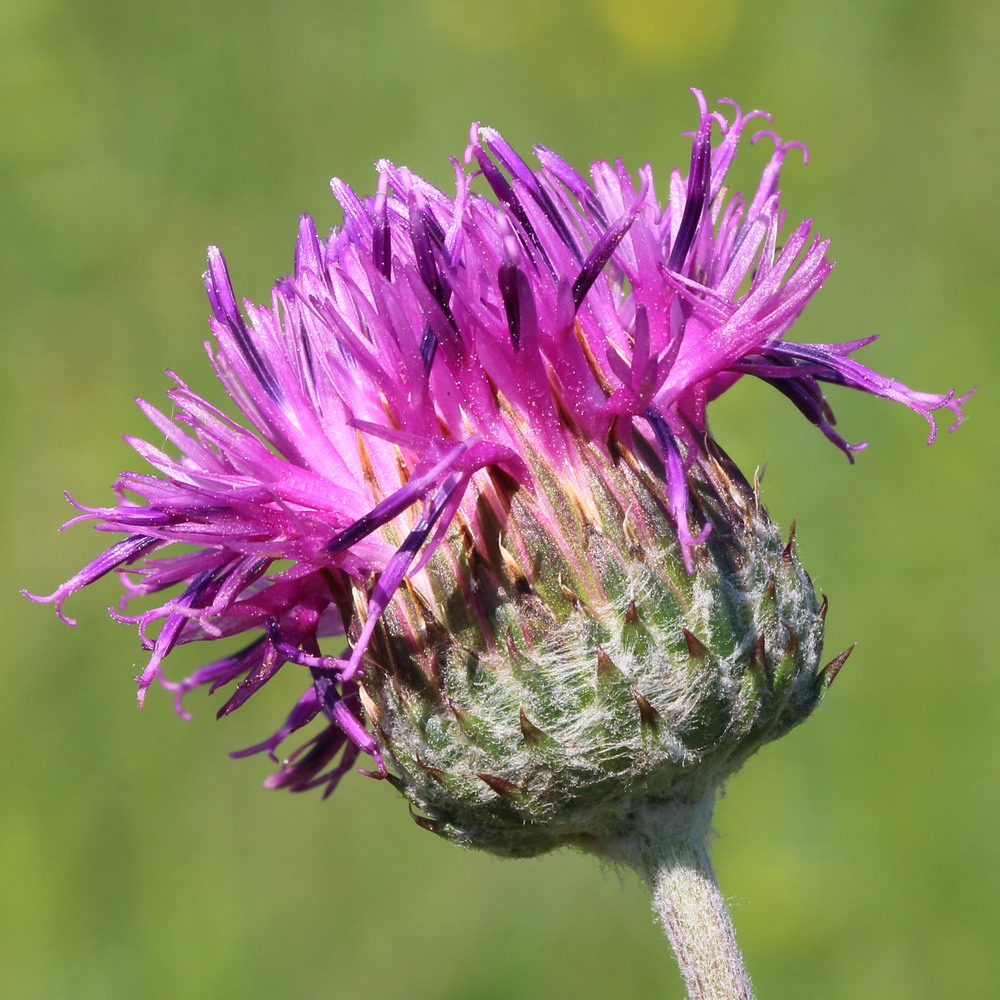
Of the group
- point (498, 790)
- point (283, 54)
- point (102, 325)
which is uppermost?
point (283, 54)

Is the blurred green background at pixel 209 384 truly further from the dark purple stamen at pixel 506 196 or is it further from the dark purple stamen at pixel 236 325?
the dark purple stamen at pixel 506 196

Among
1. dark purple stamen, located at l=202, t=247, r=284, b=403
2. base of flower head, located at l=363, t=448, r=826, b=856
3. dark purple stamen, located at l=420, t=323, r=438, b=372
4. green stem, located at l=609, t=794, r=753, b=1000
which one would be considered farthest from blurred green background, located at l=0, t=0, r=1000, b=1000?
dark purple stamen, located at l=420, t=323, r=438, b=372

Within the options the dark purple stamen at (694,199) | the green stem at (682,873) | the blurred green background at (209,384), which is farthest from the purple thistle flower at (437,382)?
the blurred green background at (209,384)

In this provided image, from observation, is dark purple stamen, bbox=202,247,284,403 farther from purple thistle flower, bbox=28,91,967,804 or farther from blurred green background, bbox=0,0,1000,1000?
blurred green background, bbox=0,0,1000,1000

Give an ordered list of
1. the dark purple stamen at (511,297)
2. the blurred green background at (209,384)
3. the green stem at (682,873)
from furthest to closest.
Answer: the blurred green background at (209,384), the green stem at (682,873), the dark purple stamen at (511,297)

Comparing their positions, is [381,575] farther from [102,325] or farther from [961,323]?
[102,325]

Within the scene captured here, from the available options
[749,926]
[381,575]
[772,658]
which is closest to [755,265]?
[772,658]

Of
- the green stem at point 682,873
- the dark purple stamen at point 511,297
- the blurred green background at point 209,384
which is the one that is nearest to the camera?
the dark purple stamen at point 511,297
